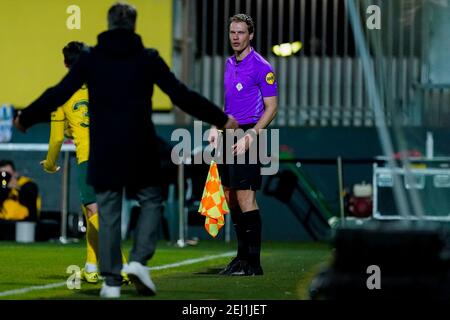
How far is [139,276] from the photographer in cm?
799

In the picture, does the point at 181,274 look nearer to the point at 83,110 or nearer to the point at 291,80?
the point at 83,110

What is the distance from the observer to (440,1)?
17328 mm

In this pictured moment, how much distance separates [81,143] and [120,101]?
1.99 metres

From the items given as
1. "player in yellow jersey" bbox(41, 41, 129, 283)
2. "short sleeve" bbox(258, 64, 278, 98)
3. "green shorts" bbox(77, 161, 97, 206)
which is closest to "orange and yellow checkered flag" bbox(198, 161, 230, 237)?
"short sleeve" bbox(258, 64, 278, 98)

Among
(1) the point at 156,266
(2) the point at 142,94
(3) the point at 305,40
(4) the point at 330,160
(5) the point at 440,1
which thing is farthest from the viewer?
(3) the point at 305,40

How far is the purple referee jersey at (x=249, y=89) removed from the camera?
35.2 feet

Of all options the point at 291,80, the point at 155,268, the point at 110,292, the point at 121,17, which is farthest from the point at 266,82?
the point at 291,80

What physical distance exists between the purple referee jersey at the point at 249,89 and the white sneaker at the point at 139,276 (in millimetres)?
2841

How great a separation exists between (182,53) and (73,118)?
10.4 metres

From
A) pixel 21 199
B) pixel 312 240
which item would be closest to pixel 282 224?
pixel 312 240

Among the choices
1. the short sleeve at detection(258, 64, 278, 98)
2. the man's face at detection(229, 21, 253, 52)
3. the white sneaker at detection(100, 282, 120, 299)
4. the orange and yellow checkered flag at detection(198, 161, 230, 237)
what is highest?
the man's face at detection(229, 21, 253, 52)

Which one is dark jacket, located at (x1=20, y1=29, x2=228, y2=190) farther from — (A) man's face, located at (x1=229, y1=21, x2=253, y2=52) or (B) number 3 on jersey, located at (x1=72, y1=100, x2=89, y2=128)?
(A) man's face, located at (x1=229, y1=21, x2=253, y2=52)

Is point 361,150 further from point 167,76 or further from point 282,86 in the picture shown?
point 167,76

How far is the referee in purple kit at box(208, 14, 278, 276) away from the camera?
35.0 ft
